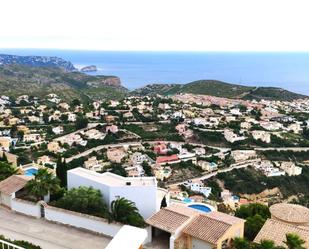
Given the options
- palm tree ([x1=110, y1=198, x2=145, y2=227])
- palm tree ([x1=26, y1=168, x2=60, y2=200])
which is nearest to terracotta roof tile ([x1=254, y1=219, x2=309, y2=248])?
palm tree ([x1=110, y1=198, x2=145, y2=227])

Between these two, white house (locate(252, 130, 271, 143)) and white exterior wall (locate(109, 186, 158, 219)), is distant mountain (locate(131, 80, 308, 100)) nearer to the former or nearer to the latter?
white house (locate(252, 130, 271, 143))

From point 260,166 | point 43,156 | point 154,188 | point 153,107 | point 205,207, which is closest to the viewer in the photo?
point 154,188

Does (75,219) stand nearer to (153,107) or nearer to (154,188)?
(154,188)

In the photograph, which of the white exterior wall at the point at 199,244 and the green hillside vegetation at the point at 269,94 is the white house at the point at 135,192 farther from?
the green hillside vegetation at the point at 269,94

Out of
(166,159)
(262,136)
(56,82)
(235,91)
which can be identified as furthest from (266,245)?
(56,82)

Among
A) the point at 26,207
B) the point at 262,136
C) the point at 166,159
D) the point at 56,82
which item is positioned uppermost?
the point at 26,207

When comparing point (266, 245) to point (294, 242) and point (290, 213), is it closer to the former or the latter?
point (294, 242)

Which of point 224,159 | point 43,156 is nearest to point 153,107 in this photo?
point 224,159
